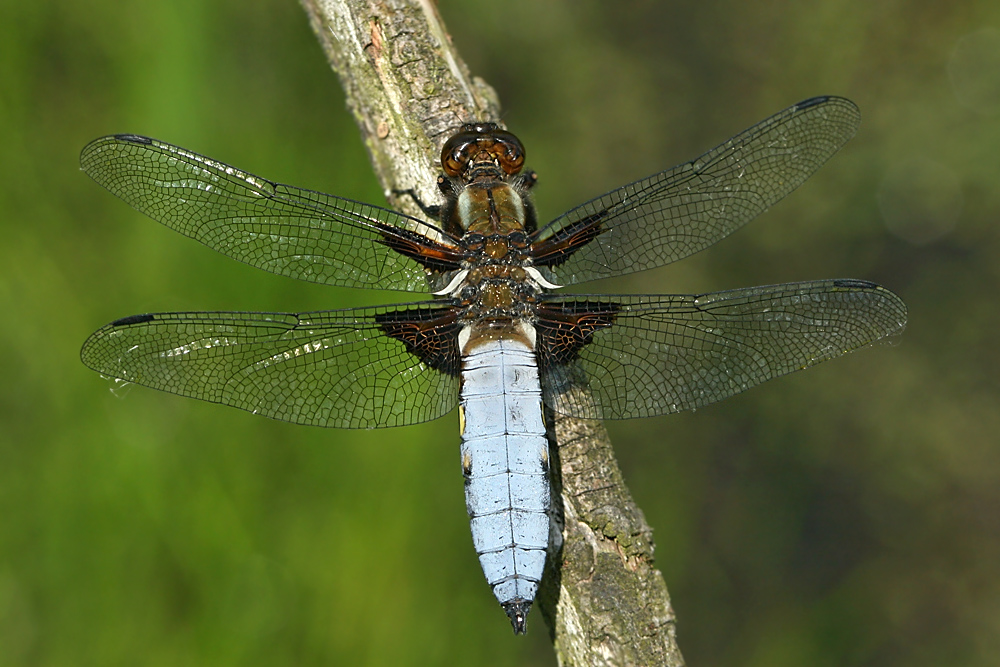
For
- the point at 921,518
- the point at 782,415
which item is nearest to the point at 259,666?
the point at 782,415

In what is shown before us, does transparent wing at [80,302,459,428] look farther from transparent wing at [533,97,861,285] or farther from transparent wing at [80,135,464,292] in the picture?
transparent wing at [533,97,861,285]

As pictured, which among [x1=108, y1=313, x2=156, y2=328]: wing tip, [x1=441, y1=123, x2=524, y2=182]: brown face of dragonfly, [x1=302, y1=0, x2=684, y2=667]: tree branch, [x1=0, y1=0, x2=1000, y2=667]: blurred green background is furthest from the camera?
[x1=0, y1=0, x2=1000, y2=667]: blurred green background

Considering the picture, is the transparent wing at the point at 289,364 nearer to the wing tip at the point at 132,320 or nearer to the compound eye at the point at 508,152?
the wing tip at the point at 132,320

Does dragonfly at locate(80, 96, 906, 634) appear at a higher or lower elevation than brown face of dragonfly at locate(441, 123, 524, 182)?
lower

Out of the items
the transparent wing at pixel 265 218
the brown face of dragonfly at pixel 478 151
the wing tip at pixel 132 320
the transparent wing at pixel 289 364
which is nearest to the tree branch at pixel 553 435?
the brown face of dragonfly at pixel 478 151

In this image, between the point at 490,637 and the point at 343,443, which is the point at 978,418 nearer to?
the point at 490,637

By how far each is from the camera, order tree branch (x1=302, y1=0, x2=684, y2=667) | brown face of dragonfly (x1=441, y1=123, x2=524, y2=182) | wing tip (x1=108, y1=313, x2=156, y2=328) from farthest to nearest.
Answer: brown face of dragonfly (x1=441, y1=123, x2=524, y2=182), wing tip (x1=108, y1=313, x2=156, y2=328), tree branch (x1=302, y1=0, x2=684, y2=667)

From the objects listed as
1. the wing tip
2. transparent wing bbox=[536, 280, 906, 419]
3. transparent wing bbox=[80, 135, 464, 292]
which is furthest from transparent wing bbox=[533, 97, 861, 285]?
the wing tip
